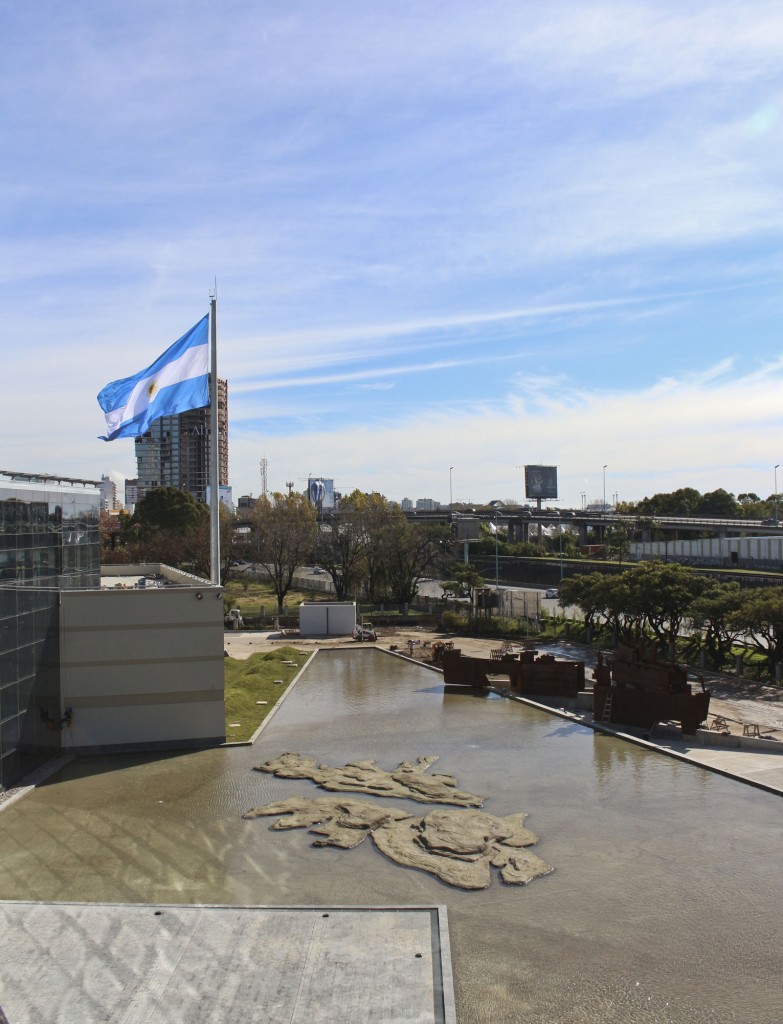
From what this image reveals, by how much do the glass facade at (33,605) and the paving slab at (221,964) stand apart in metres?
7.71

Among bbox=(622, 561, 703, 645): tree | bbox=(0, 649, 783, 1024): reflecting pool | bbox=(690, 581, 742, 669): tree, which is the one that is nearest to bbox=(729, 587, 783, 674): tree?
bbox=(690, 581, 742, 669): tree

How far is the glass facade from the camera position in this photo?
2045cm

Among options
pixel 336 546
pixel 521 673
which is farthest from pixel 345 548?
pixel 521 673

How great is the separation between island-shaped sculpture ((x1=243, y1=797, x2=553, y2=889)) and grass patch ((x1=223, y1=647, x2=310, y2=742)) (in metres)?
7.07

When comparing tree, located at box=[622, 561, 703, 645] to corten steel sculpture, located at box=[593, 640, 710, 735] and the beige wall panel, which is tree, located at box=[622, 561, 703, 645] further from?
the beige wall panel

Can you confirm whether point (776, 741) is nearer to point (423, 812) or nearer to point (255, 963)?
point (423, 812)

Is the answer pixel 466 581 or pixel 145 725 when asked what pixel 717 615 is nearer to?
pixel 466 581

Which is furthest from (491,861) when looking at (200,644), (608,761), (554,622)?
(554,622)

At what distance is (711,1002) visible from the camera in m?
11.0

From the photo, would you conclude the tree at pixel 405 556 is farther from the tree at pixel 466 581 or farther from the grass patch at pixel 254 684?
the grass patch at pixel 254 684

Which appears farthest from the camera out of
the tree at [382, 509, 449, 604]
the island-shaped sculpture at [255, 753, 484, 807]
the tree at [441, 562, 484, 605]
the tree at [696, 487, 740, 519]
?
the tree at [696, 487, 740, 519]

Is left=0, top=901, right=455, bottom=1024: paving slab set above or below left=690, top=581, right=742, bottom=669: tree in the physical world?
below

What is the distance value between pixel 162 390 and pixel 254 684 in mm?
13005

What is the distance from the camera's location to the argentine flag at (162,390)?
25.3 meters
